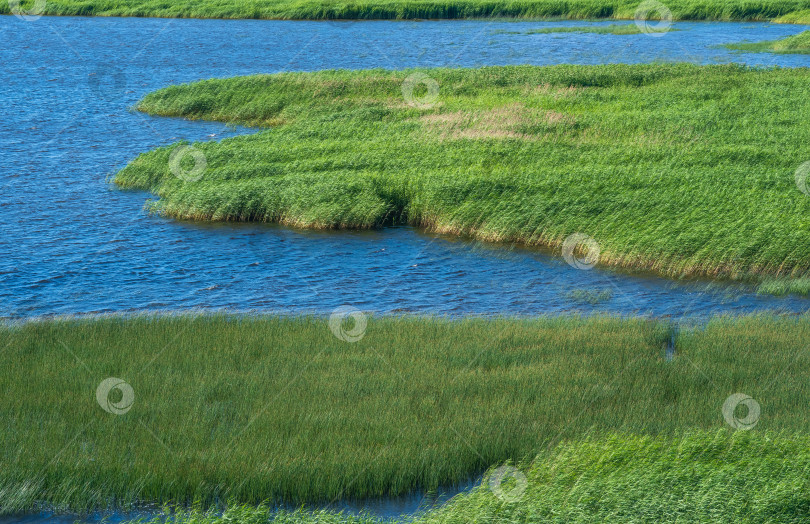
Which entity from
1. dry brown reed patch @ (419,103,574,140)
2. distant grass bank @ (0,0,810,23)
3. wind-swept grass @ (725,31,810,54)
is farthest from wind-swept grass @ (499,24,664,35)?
dry brown reed patch @ (419,103,574,140)

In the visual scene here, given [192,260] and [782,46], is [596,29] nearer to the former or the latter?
[782,46]

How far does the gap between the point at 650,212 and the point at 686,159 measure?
5525 mm

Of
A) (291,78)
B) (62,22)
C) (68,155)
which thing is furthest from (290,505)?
(62,22)

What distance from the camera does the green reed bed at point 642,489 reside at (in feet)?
37.1

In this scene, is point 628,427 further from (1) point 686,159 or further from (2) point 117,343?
(1) point 686,159

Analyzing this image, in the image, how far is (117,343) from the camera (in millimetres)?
18188

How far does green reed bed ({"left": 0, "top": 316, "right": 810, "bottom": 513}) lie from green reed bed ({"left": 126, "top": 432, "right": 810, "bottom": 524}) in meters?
0.91

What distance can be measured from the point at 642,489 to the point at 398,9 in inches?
3430

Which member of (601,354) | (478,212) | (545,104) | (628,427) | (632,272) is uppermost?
(545,104)

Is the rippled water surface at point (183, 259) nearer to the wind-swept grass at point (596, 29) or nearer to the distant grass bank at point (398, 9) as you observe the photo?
the wind-swept grass at point (596, 29)

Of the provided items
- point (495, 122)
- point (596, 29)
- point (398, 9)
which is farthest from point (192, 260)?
point (398, 9)

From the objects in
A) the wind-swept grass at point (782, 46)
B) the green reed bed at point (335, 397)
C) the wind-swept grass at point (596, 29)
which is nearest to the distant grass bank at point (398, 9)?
the wind-swept grass at point (596, 29)

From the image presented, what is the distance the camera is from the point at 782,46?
65000 millimetres

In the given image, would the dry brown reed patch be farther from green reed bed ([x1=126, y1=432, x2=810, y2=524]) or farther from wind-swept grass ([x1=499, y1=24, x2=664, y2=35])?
wind-swept grass ([x1=499, y1=24, x2=664, y2=35])
